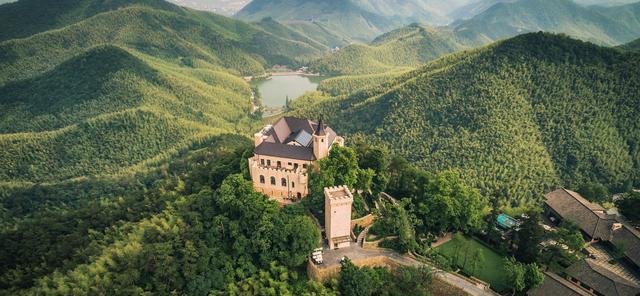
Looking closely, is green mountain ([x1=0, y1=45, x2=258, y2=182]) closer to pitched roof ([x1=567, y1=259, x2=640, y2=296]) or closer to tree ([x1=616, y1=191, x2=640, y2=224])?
pitched roof ([x1=567, y1=259, x2=640, y2=296])

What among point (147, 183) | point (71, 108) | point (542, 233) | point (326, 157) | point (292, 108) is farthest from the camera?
point (292, 108)

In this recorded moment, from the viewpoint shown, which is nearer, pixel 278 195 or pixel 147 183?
pixel 278 195

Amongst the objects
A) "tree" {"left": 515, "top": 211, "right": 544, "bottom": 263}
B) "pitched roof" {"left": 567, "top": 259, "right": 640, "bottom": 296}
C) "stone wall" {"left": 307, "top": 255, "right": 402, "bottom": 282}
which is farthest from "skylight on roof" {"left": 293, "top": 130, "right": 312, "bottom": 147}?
"pitched roof" {"left": 567, "top": 259, "right": 640, "bottom": 296}

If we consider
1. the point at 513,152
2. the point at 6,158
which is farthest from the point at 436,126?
the point at 6,158

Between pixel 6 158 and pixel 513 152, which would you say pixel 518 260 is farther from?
pixel 6 158

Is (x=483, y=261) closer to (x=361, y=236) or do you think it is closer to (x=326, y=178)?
(x=361, y=236)
